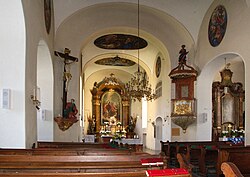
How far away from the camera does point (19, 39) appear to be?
5992 mm

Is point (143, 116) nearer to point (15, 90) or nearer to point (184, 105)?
point (184, 105)

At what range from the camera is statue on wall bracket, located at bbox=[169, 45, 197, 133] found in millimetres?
11451

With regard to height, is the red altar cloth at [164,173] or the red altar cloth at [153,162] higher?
the red altar cloth at [164,173]

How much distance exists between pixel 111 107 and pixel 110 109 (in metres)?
0.17

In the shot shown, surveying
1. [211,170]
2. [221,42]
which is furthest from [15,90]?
[221,42]

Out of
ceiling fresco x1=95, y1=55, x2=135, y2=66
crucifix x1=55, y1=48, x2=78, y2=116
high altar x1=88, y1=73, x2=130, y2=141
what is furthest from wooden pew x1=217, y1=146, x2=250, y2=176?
high altar x1=88, y1=73, x2=130, y2=141

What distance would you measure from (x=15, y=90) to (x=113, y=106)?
17.4 meters

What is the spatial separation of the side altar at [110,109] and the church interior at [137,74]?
4125 millimetres

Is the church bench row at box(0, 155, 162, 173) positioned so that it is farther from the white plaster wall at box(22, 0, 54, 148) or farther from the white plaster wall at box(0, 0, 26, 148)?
the white plaster wall at box(22, 0, 54, 148)

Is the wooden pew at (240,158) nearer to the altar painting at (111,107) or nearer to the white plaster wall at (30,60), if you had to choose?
the white plaster wall at (30,60)

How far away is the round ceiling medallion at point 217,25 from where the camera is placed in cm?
987

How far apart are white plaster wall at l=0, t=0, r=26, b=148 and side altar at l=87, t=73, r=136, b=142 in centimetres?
1600

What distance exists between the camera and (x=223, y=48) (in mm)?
9750

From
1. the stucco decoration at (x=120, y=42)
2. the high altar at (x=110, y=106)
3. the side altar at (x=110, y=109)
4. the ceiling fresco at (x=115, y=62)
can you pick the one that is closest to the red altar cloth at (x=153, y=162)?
the stucco decoration at (x=120, y=42)
